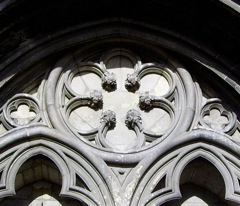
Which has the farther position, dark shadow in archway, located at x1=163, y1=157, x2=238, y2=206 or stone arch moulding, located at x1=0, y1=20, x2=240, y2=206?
dark shadow in archway, located at x1=163, y1=157, x2=238, y2=206

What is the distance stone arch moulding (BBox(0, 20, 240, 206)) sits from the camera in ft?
23.5

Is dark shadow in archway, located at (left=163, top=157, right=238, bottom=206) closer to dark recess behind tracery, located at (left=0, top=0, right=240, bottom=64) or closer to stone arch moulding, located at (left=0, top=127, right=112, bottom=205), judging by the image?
stone arch moulding, located at (left=0, top=127, right=112, bottom=205)

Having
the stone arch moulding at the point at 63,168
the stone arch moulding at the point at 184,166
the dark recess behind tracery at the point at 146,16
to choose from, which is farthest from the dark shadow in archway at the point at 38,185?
the dark recess behind tracery at the point at 146,16

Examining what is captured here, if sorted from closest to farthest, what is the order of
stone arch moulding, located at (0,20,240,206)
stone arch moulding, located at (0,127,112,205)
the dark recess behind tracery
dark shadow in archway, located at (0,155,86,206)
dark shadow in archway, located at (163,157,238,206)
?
stone arch moulding, located at (0,127,112,205) → stone arch moulding, located at (0,20,240,206) → dark shadow in archway, located at (0,155,86,206) → dark shadow in archway, located at (163,157,238,206) → the dark recess behind tracery

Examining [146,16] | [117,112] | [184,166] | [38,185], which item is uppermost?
[146,16]

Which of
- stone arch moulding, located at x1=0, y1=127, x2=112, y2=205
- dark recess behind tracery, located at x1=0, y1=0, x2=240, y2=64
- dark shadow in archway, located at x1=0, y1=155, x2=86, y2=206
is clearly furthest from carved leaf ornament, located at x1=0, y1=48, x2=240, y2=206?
dark recess behind tracery, located at x1=0, y1=0, x2=240, y2=64

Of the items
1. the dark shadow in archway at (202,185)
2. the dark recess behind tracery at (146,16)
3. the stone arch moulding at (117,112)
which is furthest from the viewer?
the dark recess behind tracery at (146,16)

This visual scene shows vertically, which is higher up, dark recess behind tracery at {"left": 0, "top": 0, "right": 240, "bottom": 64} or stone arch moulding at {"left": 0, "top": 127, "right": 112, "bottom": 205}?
dark recess behind tracery at {"left": 0, "top": 0, "right": 240, "bottom": 64}

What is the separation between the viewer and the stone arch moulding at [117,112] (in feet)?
23.5

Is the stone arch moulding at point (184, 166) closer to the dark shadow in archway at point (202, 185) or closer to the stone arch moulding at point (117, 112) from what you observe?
the stone arch moulding at point (117, 112)

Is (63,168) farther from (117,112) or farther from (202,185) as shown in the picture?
(202,185)

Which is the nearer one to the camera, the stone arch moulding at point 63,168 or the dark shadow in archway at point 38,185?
the stone arch moulding at point 63,168

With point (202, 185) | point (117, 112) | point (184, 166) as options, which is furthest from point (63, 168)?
point (202, 185)

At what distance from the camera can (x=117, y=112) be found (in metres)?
7.77
